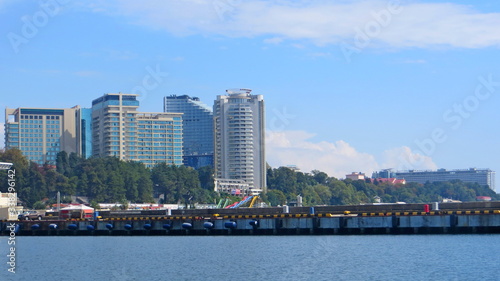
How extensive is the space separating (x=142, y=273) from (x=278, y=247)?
70.6 ft

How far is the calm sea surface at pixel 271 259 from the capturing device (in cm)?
6419

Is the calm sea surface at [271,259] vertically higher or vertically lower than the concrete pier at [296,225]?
lower

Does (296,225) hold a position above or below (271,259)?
above

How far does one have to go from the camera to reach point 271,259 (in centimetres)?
7431

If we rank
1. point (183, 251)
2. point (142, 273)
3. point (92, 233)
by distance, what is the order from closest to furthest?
point (142, 273) < point (183, 251) < point (92, 233)

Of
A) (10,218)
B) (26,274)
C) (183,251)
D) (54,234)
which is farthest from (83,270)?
(10,218)

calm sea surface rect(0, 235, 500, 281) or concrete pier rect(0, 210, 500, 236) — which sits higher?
concrete pier rect(0, 210, 500, 236)

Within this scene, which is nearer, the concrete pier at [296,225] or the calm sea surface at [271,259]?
the calm sea surface at [271,259]

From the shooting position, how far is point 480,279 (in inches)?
2308

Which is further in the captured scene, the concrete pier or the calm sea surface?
the concrete pier

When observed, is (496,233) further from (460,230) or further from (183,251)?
(183,251)

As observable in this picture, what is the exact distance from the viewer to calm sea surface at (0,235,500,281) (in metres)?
64.2

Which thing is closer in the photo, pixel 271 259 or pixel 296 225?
pixel 271 259

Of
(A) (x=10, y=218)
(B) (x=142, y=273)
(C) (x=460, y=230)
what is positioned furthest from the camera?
(A) (x=10, y=218)
